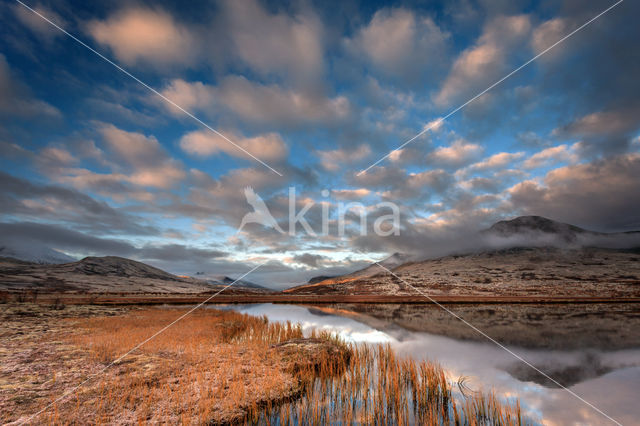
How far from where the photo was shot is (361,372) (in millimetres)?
13195

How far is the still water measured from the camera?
1035cm

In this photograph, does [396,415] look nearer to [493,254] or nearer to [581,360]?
[581,360]

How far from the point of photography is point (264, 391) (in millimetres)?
10391

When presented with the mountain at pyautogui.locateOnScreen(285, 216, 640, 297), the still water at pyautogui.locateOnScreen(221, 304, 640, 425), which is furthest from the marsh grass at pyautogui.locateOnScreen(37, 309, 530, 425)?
the mountain at pyautogui.locateOnScreen(285, 216, 640, 297)

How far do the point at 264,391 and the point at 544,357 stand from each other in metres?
17.9

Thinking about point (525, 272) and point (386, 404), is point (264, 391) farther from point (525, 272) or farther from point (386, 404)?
point (525, 272)

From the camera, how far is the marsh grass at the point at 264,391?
28.0 ft

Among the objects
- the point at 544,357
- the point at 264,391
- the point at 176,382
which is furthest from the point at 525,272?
the point at 176,382

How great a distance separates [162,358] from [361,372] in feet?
34.1

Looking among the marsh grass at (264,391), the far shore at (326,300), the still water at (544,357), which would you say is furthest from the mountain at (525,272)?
the marsh grass at (264,391)

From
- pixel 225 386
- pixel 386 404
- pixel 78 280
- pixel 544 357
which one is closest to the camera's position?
pixel 386 404

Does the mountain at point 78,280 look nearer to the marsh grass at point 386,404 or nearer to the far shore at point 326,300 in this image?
the far shore at point 326,300

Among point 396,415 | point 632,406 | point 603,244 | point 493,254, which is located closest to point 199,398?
point 396,415

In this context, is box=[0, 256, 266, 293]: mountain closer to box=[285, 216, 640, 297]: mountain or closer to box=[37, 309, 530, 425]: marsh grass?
box=[285, 216, 640, 297]: mountain
